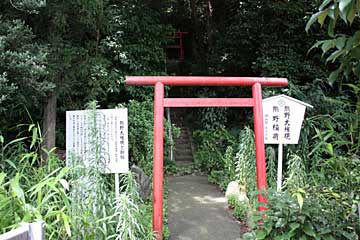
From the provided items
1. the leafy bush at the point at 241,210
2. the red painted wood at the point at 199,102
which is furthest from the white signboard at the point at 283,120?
the leafy bush at the point at 241,210

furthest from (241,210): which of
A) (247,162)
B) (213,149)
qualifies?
(213,149)

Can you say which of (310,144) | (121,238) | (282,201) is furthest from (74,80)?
(310,144)

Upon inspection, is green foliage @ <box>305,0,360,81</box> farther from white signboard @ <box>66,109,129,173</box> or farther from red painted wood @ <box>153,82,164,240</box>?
white signboard @ <box>66,109,129,173</box>

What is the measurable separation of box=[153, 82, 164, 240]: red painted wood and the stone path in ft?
1.56

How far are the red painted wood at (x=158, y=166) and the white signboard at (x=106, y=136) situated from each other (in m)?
0.33

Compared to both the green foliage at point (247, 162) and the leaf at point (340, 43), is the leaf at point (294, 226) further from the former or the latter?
the green foliage at point (247, 162)

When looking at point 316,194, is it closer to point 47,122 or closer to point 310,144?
point 310,144

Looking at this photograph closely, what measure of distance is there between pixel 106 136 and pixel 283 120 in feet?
7.39

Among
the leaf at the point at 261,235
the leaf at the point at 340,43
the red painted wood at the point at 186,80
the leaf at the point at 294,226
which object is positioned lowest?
the leaf at the point at 261,235

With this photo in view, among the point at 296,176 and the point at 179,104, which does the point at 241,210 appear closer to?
the point at 296,176

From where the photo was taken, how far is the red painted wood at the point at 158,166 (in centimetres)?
372

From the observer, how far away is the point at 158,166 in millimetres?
3836

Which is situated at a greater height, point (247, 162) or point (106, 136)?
point (106, 136)

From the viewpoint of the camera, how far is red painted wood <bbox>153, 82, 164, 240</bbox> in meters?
3.72
